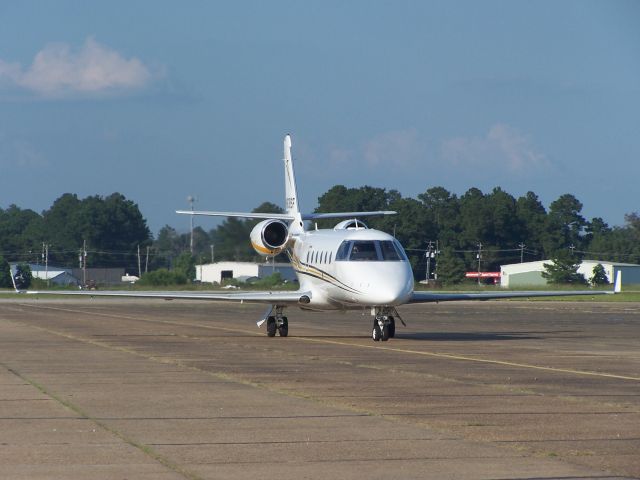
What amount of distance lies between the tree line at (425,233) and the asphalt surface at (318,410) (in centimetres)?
9377

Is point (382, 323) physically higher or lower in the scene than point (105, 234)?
lower

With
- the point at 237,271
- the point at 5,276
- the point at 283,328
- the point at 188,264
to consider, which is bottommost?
the point at 283,328

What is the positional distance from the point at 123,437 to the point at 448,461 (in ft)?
10.8

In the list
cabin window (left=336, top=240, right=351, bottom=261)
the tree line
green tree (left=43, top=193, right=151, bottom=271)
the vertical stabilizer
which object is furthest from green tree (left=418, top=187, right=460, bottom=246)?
cabin window (left=336, top=240, right=351, bottom=261)

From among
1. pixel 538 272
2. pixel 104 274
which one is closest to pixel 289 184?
pixel 538 272

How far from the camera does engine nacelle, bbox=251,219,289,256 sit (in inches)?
1298

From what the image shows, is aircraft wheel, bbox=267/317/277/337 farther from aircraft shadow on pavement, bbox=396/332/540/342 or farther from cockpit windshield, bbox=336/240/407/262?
aircraft shadow on pavement, bbox=396/332/540/342

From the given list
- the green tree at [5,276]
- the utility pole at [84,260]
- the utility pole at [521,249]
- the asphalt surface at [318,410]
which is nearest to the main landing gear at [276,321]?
the asphalt surface at [318,410]

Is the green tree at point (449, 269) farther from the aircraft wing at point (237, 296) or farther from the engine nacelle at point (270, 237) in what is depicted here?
the aircraft wing at point (237, 296)

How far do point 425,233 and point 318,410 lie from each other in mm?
112224

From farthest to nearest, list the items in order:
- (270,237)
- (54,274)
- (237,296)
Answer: (54,274) → (270,237) → (237,296)

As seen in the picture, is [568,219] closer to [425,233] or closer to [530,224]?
[530,224]

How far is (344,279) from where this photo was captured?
27859 millimetres

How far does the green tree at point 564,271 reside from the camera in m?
116
